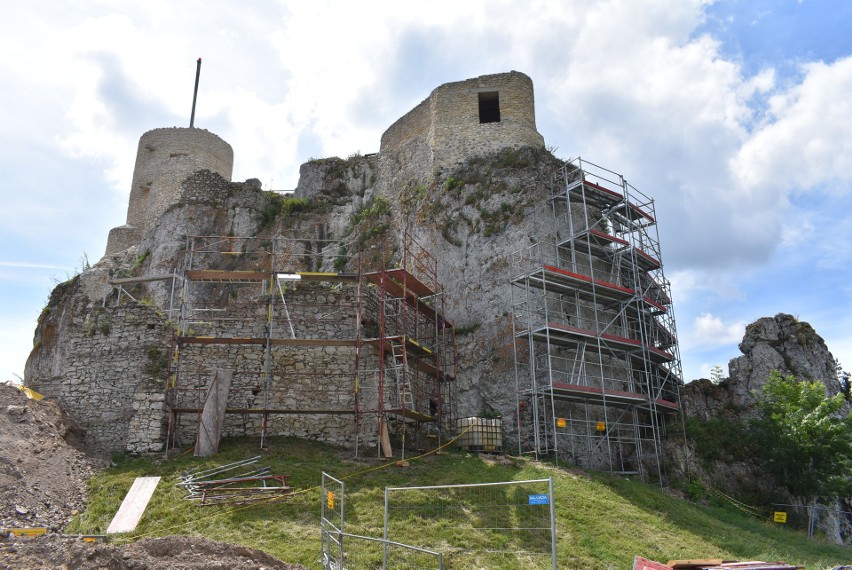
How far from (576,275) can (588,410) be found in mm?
3967

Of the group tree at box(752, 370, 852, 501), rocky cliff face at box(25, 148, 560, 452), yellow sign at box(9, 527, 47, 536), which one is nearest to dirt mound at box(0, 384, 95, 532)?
yellow sign at box(9, 527, 47, 536)

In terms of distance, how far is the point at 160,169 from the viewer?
33.1m

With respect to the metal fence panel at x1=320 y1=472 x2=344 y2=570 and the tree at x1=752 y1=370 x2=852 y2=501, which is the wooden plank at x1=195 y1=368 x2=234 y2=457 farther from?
the tree at x1=752 y1=370 x2=852 y2=501

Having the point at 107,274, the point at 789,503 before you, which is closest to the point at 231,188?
the point at 107,274

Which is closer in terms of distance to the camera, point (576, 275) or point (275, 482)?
point (275, 482)

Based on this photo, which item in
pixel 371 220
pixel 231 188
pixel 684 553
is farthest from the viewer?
pixel 231 188

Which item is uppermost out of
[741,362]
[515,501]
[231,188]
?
[231,188]

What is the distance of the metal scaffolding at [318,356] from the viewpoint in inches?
693

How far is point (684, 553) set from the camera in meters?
12.6

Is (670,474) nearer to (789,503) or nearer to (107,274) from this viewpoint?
(789,503)

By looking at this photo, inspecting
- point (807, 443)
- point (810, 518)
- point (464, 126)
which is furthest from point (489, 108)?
point (810, 518)

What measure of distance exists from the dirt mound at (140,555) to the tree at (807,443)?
15345mm

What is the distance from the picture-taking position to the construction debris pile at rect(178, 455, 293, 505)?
13492 millimetres

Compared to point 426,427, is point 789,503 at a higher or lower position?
lower
